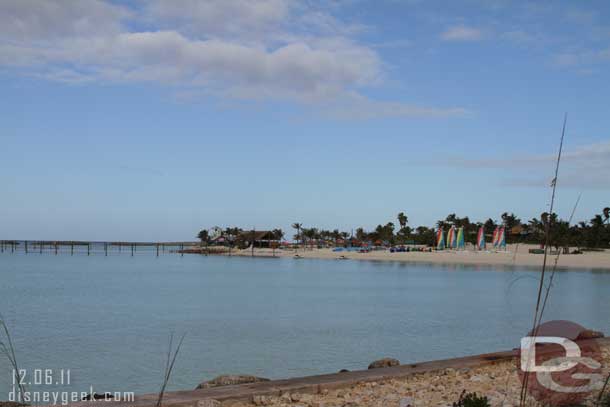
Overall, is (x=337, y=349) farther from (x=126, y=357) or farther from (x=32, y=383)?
(x=32, y=383)

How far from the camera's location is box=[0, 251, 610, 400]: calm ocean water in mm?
13797

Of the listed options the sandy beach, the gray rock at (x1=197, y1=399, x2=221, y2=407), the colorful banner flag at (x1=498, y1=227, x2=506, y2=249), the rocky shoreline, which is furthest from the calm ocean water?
the colorful banner flag at (x1=498, y1=227, x2=506, y2=249)

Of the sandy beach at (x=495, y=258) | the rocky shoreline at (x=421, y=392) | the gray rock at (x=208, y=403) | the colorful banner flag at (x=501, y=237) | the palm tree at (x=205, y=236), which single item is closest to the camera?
the gray rock at (x=208, y=403)

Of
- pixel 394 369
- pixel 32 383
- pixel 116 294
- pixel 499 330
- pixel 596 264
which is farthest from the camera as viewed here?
pixel 596 264

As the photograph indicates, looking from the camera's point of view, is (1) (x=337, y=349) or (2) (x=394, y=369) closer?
(2) (x=394, y=369)

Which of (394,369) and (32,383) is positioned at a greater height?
(394,369)

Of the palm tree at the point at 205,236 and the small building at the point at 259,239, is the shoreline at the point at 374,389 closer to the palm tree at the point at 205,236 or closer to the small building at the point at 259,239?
the small building at the point at 259,239

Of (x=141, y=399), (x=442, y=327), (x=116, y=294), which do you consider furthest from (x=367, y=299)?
(x=141, y=399)

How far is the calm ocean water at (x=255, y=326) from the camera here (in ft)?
45.3

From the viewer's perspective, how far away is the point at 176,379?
1241 cm

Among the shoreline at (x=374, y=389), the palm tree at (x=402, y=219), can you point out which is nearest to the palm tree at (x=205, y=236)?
the palm tree at (x=402, y=219)

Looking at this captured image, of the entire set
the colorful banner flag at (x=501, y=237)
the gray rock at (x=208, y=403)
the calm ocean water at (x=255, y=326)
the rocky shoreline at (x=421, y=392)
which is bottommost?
the calm ocean water at (x=255, y=326)

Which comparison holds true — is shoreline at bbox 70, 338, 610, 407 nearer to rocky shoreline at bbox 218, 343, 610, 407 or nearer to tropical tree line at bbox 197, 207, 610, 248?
rocky shoreline at bbox 218, 343, 610, 407

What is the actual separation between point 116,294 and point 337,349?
22735 mm
